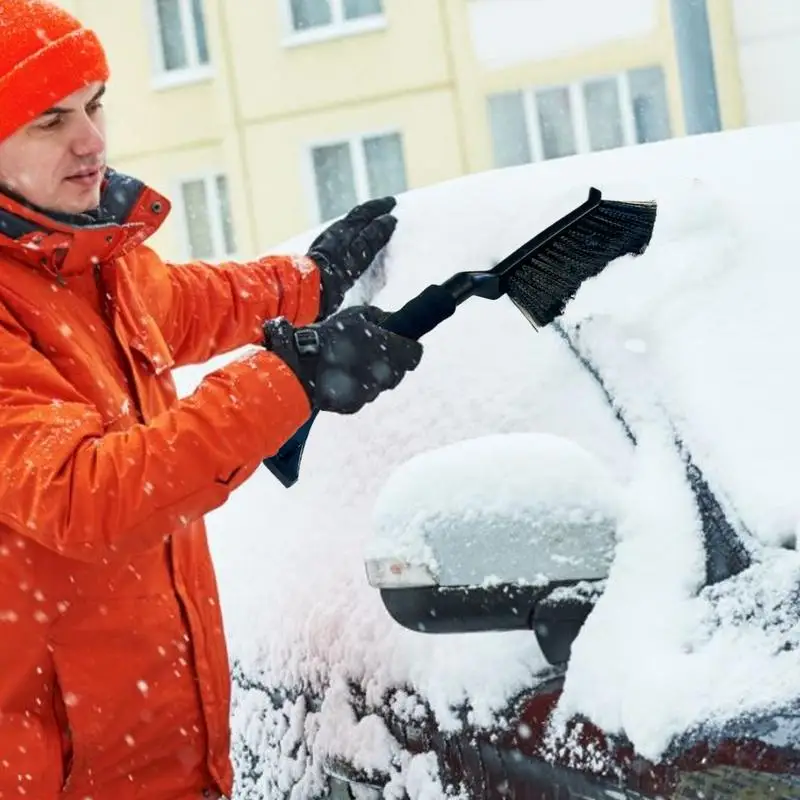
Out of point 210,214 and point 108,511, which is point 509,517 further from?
point 210,214

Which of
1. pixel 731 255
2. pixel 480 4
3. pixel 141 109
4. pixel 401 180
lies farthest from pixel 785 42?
pixel 731 255

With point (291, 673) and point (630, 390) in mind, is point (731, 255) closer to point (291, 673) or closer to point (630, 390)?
point (630, 390)

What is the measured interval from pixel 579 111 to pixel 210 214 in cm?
458

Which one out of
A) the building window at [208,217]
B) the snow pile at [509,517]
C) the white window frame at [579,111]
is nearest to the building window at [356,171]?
the building window at [208,217]

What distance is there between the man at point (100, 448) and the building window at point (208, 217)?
1333cm

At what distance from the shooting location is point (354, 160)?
46.4 feet

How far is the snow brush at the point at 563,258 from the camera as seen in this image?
1866 millimetres

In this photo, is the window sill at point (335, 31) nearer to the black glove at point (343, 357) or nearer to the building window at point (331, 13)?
the building window at point (331, 13)

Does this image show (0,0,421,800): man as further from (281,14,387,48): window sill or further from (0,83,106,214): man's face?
(281,14,387,48): window sill

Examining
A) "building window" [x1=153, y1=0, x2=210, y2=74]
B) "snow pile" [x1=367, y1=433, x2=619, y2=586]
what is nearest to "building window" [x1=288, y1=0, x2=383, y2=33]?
"building window" [x1=153, y1=0, x2=210, y2=74]

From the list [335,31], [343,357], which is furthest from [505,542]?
[335,31]

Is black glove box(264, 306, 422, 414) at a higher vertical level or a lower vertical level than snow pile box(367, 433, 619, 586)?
higher

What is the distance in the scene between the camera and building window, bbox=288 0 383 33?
14.0m

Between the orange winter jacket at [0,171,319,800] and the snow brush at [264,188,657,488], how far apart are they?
386 millimetres
